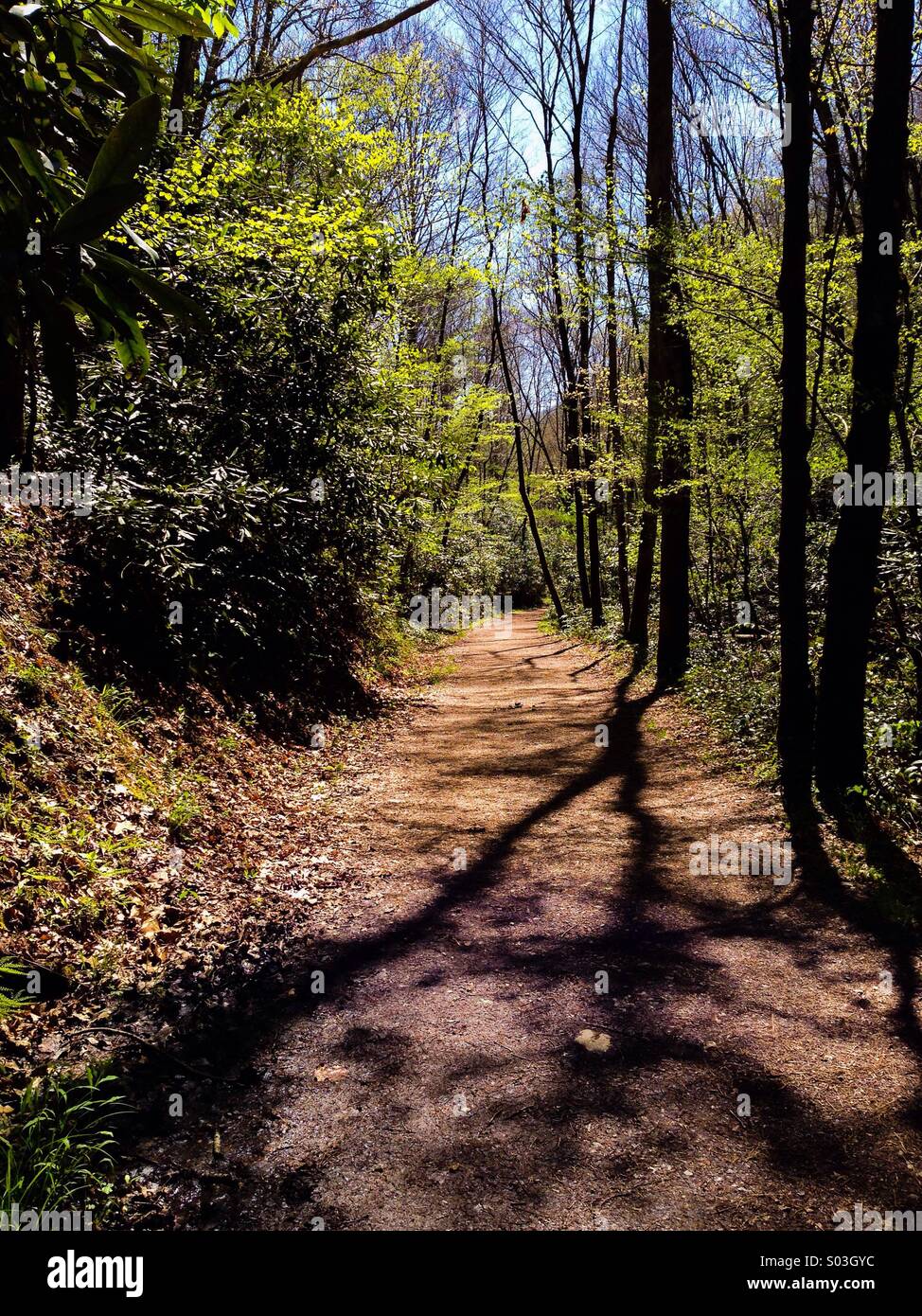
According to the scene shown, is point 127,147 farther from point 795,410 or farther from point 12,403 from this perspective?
point 795,410

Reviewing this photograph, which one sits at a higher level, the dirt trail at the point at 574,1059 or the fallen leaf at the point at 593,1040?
the fallen leaf at the point at 593,1040

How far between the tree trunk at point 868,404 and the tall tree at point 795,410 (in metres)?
0.66

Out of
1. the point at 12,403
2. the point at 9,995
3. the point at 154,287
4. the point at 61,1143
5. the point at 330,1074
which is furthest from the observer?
the point at 12,403

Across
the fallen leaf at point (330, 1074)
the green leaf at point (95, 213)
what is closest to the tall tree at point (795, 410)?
the fallen leaf at point (330, 1074)

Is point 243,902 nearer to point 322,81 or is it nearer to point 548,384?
point 322,81

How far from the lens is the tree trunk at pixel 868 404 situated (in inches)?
207

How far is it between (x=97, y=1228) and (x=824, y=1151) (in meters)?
2.41

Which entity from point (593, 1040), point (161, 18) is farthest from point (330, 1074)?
point (161, 18)

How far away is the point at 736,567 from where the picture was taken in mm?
14555

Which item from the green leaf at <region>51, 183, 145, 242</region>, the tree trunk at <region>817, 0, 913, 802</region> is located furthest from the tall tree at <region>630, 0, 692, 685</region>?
the green leaf at <region>51, 183, 145, 242</region>

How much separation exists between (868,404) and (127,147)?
5504 mm

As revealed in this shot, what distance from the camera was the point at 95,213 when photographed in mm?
1380

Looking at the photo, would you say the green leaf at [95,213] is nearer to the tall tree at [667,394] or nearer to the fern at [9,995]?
the fern at [9,995]
